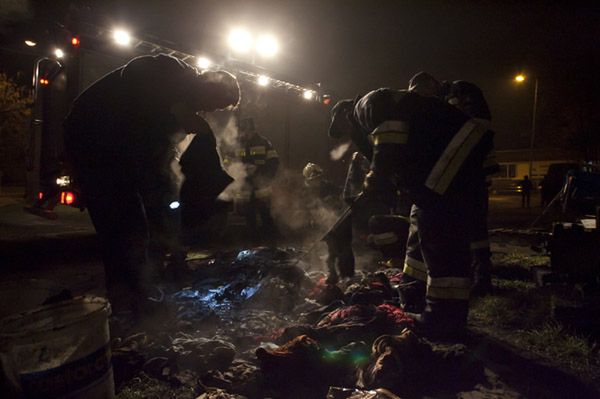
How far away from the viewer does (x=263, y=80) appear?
12.1 metres

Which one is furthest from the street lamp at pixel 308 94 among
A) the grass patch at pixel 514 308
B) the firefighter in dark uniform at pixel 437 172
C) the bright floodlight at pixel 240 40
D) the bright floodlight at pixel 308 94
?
the firefighter in dark uniform at pixel 437 172

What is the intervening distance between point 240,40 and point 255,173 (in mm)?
5054

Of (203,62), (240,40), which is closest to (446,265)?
(203,62)

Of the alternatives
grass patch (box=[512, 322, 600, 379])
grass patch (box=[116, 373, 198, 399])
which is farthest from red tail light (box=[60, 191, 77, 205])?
grass patch (box=[512, 322, 600, 379])

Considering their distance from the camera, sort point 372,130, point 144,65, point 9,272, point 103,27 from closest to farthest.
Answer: point 144,65, point 372,130, point 9,272, point 103,27

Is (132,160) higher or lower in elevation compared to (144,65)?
lower

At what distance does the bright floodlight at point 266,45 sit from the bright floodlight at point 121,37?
4.18 meters

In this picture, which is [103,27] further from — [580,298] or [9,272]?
[580,298]

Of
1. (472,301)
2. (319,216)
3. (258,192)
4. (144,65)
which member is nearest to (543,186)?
(319,216)

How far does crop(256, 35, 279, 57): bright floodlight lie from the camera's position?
11172 mm

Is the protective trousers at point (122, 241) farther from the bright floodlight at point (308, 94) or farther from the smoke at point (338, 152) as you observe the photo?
the smoke at point (338, 152)

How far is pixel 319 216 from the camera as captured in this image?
30.7 ft

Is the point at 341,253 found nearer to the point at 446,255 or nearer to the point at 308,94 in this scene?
the point at 446,255

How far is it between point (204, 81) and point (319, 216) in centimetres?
642
